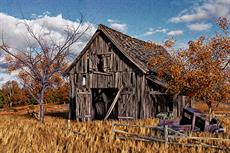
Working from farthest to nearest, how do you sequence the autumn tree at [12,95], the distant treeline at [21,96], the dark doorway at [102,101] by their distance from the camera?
the autumn tree at [12,95], the distant treeline at [21,96], the dark doorway at [102,101]

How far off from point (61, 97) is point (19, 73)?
2632cm

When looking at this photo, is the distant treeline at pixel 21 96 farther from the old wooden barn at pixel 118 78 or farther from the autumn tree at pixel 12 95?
the old wooden barn at pixel 118 78

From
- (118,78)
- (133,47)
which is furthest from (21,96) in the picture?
(118,78)

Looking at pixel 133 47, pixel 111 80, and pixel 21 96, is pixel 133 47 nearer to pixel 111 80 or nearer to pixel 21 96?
pixel 111 80

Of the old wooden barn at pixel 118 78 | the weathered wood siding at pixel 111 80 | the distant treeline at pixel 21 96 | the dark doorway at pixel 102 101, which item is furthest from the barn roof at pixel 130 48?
the distant treeline at pixel 21 96

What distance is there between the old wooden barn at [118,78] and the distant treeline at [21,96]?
41.8m

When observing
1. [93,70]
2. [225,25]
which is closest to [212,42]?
[225,25]

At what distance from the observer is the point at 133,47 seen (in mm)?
27750

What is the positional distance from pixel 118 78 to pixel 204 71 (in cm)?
736

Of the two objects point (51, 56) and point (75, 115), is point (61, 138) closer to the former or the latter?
point (75, 115)

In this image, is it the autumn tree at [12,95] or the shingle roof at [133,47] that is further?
the autumn tree at [12,95]

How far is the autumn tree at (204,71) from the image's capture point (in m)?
20.6

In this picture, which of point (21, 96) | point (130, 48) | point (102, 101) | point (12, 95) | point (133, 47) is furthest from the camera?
point (12, 95)

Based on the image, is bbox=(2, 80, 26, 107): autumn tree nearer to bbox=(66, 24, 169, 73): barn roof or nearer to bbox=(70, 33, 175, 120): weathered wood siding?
bbox=(70, 33, 175, 120): weathered wood siding
